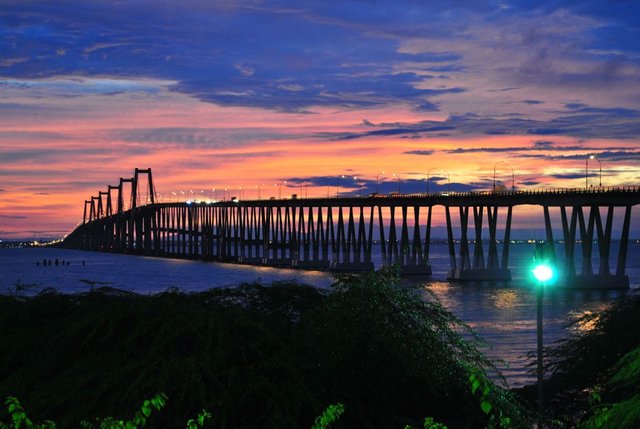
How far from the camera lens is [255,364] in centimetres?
2191

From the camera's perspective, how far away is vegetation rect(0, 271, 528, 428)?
67.0 feet

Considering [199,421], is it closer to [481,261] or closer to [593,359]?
[593,359]

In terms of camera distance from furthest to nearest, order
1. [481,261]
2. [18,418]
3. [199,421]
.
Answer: [481,261], [199,421], [18,418]

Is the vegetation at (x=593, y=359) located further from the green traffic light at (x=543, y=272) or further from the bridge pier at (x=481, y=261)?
the bridge pier at (x=481, y=261)

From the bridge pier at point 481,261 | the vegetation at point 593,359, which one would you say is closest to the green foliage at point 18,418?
the vegetation at point 593,359

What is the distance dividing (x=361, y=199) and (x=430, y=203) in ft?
78.8

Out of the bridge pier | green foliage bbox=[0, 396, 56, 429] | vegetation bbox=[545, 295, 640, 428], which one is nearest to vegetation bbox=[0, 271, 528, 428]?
vegetation bbox=[545, 295, 640, 428]

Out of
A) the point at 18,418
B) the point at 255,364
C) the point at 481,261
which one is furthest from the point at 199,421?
the point at 481,261

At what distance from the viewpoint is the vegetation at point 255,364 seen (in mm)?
20422

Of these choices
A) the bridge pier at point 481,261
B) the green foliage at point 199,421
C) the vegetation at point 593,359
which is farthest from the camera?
the bridge pier at point 481,261

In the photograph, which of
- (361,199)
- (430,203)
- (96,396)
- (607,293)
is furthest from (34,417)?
(361,199)

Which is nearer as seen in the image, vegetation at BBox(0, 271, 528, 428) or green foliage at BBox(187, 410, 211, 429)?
green foliage at BBox(187, 410, 211, 429)

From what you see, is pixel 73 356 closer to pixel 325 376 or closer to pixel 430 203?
pixel 325 376

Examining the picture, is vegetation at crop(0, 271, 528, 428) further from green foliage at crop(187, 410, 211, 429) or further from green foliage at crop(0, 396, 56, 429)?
green foliage at crop(0, 396, 56, 429)
